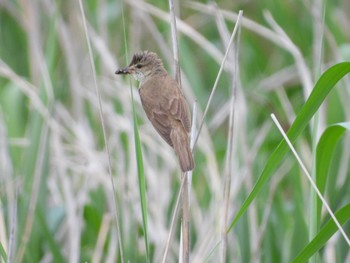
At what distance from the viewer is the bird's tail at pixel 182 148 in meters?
2.10

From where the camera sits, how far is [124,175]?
10.8 feet

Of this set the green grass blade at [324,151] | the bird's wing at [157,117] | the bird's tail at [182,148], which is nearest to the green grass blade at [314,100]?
the green grass blade at [324,151]

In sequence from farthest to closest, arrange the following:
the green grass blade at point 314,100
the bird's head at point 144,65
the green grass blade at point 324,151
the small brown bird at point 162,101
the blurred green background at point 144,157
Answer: the blurred green background at point 144,157
the bird's head at point 144,65
the small brown bird at point 162,101
the green grass blade at point 324,151
the green grass blade at point 314,100

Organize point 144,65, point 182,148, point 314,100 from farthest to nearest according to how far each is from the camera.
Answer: point 144,65 < point 182,148 < point 314,100

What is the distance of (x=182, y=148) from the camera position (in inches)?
87.4

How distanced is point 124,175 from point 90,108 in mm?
1053

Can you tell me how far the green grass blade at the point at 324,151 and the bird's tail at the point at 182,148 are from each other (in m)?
0.32

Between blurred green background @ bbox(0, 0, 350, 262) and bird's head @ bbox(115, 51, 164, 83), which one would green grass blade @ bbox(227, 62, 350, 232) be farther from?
blurred green background @ bbox(0, 0, 350, 262)

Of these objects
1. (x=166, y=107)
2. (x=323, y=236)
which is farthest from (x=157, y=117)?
(x=323, y=236)

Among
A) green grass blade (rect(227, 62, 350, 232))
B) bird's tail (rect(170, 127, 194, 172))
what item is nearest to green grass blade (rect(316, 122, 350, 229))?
green grass blade (rect(227, 62, 350, 232))

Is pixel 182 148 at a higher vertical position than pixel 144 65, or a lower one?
lower

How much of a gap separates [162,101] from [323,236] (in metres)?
0.75

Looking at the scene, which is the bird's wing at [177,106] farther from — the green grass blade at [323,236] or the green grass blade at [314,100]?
the green grass blade at [323,236]

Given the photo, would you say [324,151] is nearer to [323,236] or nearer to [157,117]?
[323,236]
